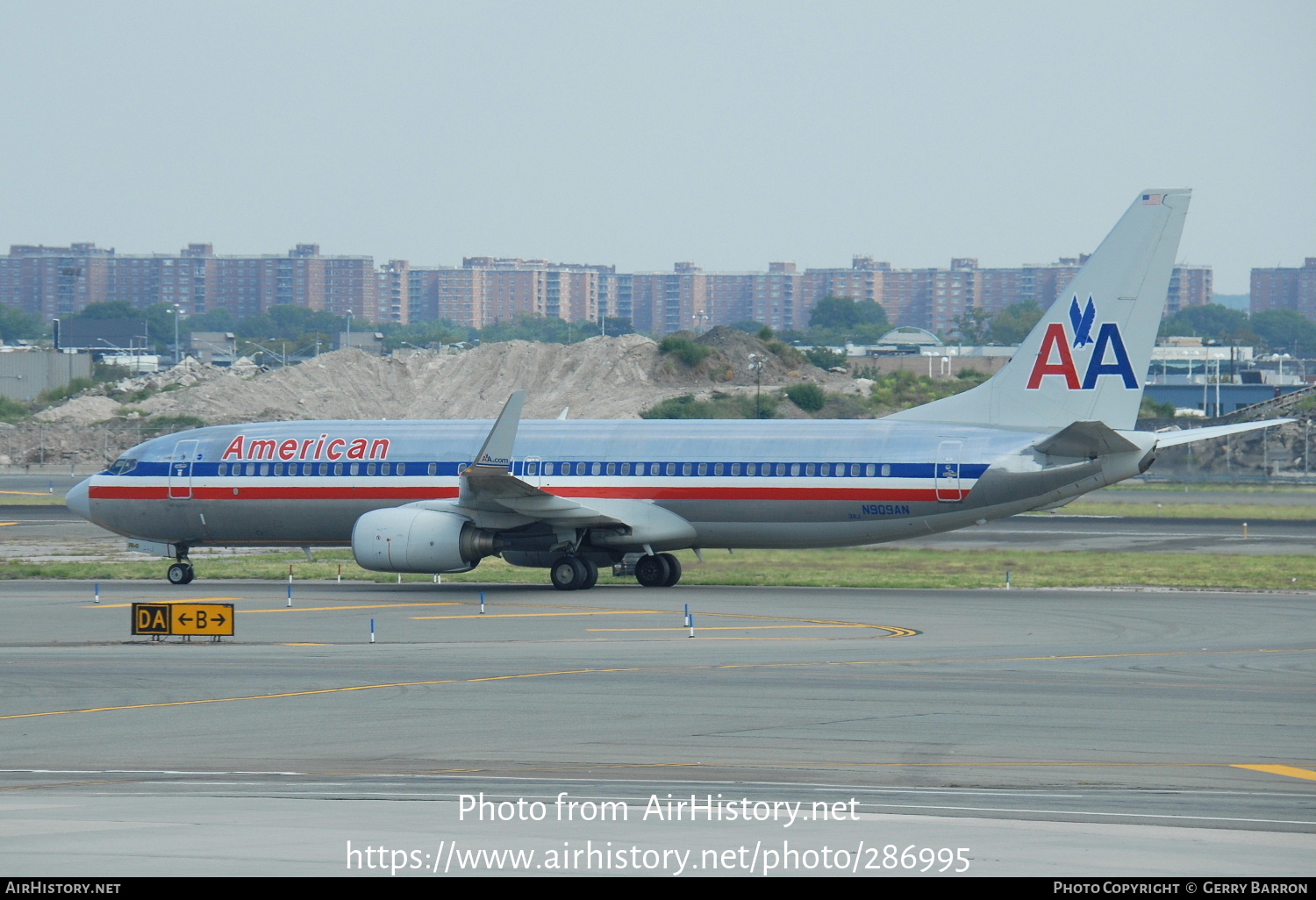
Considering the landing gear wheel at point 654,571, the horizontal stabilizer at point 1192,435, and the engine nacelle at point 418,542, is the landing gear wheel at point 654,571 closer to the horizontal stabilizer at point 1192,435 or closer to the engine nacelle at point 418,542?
the engine nacelle at point 418,542

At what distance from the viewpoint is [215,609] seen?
87.5 feet

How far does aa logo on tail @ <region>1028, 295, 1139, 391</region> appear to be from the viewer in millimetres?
33375

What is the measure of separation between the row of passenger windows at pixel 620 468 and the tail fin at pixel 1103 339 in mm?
3296

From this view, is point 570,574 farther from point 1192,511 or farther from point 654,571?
point 1192,511

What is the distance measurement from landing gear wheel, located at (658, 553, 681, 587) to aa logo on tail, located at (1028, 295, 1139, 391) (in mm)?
9480

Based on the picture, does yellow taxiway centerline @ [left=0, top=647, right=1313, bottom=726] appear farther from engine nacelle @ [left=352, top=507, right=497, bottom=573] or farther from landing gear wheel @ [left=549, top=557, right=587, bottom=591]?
landing gear wheel @ [left=549, top=557, right=587, bottom=591]

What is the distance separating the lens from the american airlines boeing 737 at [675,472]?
33.2 metres

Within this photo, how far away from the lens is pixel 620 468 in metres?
36.7

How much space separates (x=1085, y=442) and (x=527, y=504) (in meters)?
12.4

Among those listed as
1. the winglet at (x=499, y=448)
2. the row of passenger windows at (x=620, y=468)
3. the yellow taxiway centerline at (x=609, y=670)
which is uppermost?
the winglet at (x=499, y=448)

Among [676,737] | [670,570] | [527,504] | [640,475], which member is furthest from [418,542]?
[676,737]

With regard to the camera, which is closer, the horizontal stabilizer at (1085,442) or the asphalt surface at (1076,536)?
the horizontal stabilizer at (1085,442)

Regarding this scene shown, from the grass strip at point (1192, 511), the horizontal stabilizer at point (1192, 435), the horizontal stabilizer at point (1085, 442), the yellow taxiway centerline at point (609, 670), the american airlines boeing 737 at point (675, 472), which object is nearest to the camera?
the yellow taxiway centerline at point (609, 670)

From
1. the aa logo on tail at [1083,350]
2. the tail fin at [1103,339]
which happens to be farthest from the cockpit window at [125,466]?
the aa logo on tail at [1083,350]
